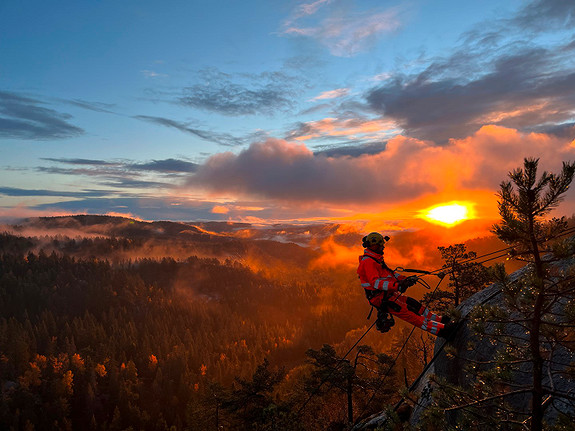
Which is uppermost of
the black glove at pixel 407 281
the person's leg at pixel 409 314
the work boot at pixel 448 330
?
the black glove at pixel 407 281

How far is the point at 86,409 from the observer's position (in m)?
109

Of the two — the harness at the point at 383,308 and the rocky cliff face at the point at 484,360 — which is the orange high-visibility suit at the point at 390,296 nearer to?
the harness at the point at 383,308

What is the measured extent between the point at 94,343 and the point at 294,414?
588 feet

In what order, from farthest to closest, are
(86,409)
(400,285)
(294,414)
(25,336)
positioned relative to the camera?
(25,336), (86,409), (294,414), (400,285)

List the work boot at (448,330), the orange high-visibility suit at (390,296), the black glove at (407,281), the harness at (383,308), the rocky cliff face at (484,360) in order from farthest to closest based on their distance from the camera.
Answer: the harness at (383,308) < the orange high-visibility suit at (390,296) < the black glove at (407,281) < the work boot at (448,330) < the rocky cliff face at (484,360)

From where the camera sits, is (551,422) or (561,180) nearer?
(561,180)

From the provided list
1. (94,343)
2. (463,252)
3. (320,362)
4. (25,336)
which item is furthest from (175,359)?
(463,252)

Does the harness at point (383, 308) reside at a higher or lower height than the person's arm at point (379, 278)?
lower

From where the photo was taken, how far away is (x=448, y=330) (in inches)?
411

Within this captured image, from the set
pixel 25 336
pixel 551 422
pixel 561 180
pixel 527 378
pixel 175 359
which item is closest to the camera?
pixel 561 180

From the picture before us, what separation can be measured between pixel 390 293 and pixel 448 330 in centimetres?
199

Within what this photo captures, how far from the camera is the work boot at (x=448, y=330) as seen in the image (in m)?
10.3

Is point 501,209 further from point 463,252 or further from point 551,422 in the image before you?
point 463,252

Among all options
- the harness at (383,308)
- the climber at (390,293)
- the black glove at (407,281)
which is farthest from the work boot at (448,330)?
the black glove at (407,281)
